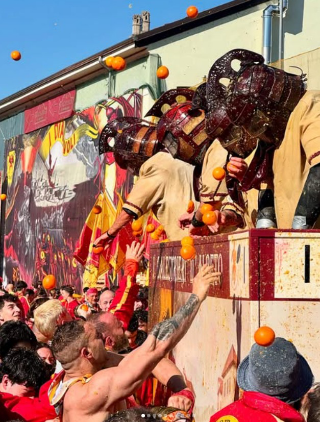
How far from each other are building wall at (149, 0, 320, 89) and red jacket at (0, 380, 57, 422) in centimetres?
1024

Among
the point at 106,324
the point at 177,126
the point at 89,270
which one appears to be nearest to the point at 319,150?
the point at 106,324

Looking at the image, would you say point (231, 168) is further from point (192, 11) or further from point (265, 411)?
point (192, 11)

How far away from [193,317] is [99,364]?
23.4 inches

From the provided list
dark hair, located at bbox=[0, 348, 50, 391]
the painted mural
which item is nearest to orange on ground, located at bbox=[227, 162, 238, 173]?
dark hair, located at bbox=[0, 348, 50, 391]

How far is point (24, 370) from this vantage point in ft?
15.3

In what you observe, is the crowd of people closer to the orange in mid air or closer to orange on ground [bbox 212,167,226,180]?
orange on ground [bbox 212,167,226,180]

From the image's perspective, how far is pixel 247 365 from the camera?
10.5ft

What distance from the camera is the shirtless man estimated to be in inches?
147

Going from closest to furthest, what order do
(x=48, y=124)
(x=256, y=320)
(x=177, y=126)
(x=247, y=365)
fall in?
(x=247, y=365), (x=256, y=320), (x=177, y=126), (x=48, y=124)

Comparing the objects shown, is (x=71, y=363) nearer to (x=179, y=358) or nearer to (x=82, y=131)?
(x=179, y=358)

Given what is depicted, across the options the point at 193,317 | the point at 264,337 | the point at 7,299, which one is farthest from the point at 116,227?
the point at 264,337

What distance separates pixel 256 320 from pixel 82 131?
17.7 meters

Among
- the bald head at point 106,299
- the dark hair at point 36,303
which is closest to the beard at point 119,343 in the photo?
the bald head at point 106,299

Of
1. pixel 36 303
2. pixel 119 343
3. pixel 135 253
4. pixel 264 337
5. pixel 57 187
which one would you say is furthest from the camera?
pixel 57 187
